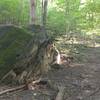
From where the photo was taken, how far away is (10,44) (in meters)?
7.31

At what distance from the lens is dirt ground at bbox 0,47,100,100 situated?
619 cm

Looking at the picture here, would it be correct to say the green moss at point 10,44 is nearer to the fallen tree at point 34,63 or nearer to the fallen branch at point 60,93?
the fallen tree at point 34,63

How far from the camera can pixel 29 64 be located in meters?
7.25

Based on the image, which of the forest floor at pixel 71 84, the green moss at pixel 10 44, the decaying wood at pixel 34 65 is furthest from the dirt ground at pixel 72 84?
the green moss at pixel 10 44

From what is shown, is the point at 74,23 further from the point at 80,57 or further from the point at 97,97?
the point at 97,97

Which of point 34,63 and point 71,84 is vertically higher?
point 34,63

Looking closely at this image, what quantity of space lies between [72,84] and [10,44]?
206 centimetres

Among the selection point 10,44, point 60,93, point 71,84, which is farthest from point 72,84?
point 10,44

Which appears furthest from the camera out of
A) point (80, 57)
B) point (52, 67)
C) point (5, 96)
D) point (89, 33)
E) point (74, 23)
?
point (89, 33)

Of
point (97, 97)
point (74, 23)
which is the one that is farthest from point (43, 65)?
point (74, 23)

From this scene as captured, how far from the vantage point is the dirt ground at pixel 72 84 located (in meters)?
6.19

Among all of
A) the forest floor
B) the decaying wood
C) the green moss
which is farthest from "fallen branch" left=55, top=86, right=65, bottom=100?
the green moss

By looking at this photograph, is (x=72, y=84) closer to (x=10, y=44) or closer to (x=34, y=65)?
(x=34, y=65)

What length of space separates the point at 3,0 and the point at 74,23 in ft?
17.0
